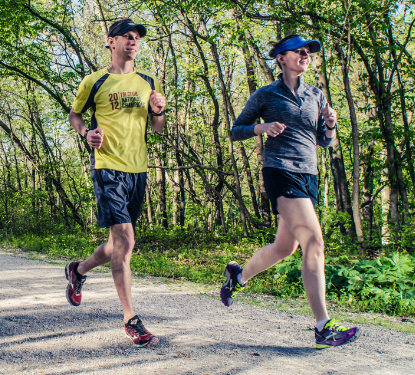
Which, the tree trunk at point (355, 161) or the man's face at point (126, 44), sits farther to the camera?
the tree trunk at point (355, 161)

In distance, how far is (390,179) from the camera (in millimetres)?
9836

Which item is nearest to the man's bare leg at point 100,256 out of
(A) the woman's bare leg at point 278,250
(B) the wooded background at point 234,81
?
(A) the woman's bare leg at point 278,250

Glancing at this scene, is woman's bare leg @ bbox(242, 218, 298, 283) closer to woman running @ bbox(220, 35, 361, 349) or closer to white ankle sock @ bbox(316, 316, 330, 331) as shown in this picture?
woman running @ bbox(220, 35, 361, 349)

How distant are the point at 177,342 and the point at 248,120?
1.82 m

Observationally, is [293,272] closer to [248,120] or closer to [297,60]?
[248,120]

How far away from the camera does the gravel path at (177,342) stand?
242cm

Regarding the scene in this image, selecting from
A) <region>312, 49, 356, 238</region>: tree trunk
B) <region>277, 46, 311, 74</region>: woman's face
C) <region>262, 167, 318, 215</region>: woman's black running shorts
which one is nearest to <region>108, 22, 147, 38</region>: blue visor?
<region>277, 46, 311, 74</region>: woman's face

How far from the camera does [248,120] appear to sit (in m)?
3.28

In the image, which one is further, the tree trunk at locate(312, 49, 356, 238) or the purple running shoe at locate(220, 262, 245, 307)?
the tree trunk at locate(312, 49, 356, 238)

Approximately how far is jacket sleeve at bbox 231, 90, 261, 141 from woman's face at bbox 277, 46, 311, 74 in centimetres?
33

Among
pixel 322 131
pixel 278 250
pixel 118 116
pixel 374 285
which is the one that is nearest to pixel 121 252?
pixel 118 116

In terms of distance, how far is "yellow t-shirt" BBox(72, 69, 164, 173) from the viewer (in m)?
3.16

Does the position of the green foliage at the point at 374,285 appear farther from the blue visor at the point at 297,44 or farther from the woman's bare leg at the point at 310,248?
the blue visor at the point at 297,44

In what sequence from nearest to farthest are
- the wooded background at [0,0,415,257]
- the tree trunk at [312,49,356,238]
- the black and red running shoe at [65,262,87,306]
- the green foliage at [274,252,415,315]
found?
the black and red running shoe at [65,262,87,306], the green foliage at [274,252,415,315], the wooded background at [0,0,415,257], the tree trunk at [312,49,356,238]
